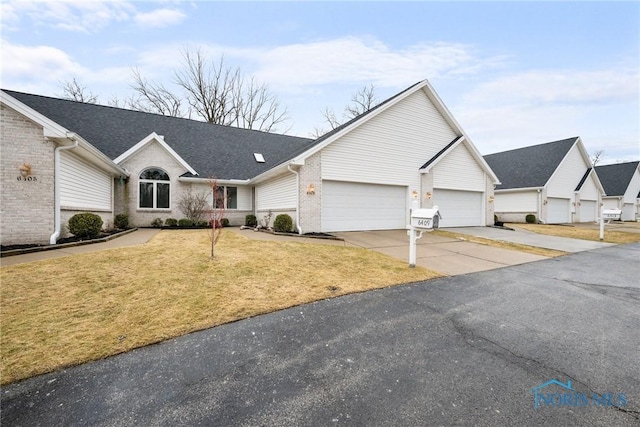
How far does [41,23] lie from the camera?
384 inches

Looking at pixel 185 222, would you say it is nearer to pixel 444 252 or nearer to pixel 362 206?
pixel 362 206

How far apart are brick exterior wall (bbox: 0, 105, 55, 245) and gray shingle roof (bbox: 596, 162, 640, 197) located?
45105 mm

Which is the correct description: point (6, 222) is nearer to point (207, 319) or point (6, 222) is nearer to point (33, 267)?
point (33, 267)

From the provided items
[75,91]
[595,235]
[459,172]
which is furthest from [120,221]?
[595,235]

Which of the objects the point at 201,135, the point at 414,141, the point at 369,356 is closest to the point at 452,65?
the point at 414,141

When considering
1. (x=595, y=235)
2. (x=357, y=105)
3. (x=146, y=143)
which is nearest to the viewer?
(x=595, y=235)

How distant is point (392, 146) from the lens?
42.3 ft

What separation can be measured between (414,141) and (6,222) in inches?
613

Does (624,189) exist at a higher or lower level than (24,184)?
higher

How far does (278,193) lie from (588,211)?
2861 cm

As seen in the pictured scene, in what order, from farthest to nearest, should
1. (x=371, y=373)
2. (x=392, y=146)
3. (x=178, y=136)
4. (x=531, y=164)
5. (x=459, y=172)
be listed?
(x=531, y=164)
(x=178, y=136)
(x=459, y=172)
(x=392, y=146)
(x=371, y=373)

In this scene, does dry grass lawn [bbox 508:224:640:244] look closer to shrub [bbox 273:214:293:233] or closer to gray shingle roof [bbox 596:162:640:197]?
shrub [bbox 273:214:293:233]

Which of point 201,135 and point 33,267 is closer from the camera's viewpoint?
point 33,267

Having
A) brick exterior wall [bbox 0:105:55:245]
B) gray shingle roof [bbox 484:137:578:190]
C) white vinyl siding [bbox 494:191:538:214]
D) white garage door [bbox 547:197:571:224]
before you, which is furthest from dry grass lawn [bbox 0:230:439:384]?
white garage door [bbox 547:197:571:224]
